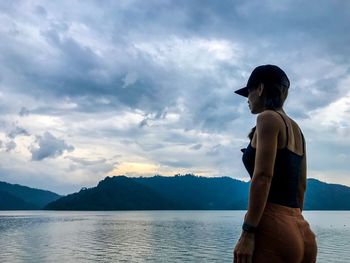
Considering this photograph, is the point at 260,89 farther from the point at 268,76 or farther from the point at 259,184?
the point at 259,184

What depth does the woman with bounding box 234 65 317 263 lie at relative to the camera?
3193mm

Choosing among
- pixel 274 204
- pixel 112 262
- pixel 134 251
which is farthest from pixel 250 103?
pixel 134 251

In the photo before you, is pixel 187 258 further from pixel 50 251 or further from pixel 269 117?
pixel 269 117

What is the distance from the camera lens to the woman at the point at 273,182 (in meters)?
3.19

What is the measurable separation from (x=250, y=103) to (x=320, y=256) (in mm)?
62700

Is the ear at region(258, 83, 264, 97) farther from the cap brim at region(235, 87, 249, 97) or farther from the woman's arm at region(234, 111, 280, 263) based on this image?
the woman's arm at region(234, 111, 280, 263)

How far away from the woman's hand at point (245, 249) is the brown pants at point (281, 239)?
1.6 inches

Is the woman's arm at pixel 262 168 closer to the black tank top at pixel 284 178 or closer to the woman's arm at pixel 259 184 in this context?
the woman's arm at pixel 259 184

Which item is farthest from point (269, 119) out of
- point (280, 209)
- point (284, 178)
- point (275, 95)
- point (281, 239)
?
point (281, 239)

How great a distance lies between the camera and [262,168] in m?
3.21

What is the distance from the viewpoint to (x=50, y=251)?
2687 inches

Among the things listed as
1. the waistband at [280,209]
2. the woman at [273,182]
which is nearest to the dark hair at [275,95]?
the woman at [273,182]

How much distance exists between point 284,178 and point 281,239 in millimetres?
475

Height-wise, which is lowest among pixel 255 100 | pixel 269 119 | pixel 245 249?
pixel 245 249
